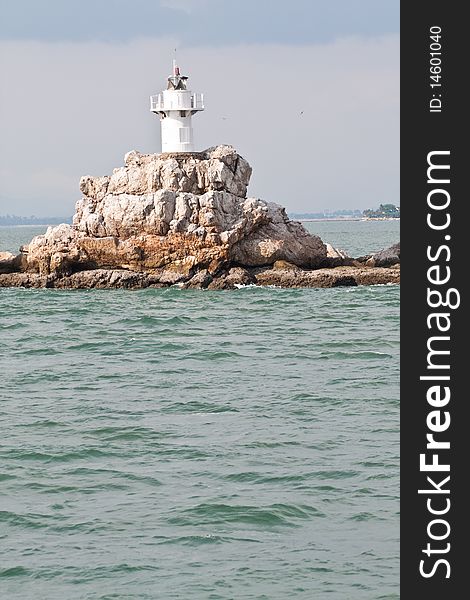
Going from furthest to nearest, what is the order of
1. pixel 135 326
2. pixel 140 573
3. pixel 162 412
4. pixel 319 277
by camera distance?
pixel 319 277
pixel 135 326
pixel 162 412
pixel 140 573

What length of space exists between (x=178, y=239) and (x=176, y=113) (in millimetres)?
8220

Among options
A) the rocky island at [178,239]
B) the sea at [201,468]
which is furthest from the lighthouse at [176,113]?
the sea at [201,468]

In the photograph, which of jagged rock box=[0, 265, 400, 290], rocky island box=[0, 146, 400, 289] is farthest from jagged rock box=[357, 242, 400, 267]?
jagged rock box=[0, 265, 400, 290]

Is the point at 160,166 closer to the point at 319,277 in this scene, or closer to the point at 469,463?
the point at 319,277

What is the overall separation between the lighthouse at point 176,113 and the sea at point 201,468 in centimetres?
1765

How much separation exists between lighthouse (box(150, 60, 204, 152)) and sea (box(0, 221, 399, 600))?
57.9ft

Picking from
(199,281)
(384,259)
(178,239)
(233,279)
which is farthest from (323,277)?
(178,239)

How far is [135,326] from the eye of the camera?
109 feet

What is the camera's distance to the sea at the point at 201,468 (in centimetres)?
1195

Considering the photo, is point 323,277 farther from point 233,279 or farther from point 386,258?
point 386,258

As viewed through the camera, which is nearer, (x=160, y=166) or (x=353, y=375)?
(x=353, y=375)

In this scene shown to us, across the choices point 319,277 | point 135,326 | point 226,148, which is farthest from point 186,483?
point 226,148

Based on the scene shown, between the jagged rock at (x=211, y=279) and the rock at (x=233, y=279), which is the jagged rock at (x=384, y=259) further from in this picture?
the rock at (x=233, y=279)

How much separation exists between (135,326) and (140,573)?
21.5 metres
